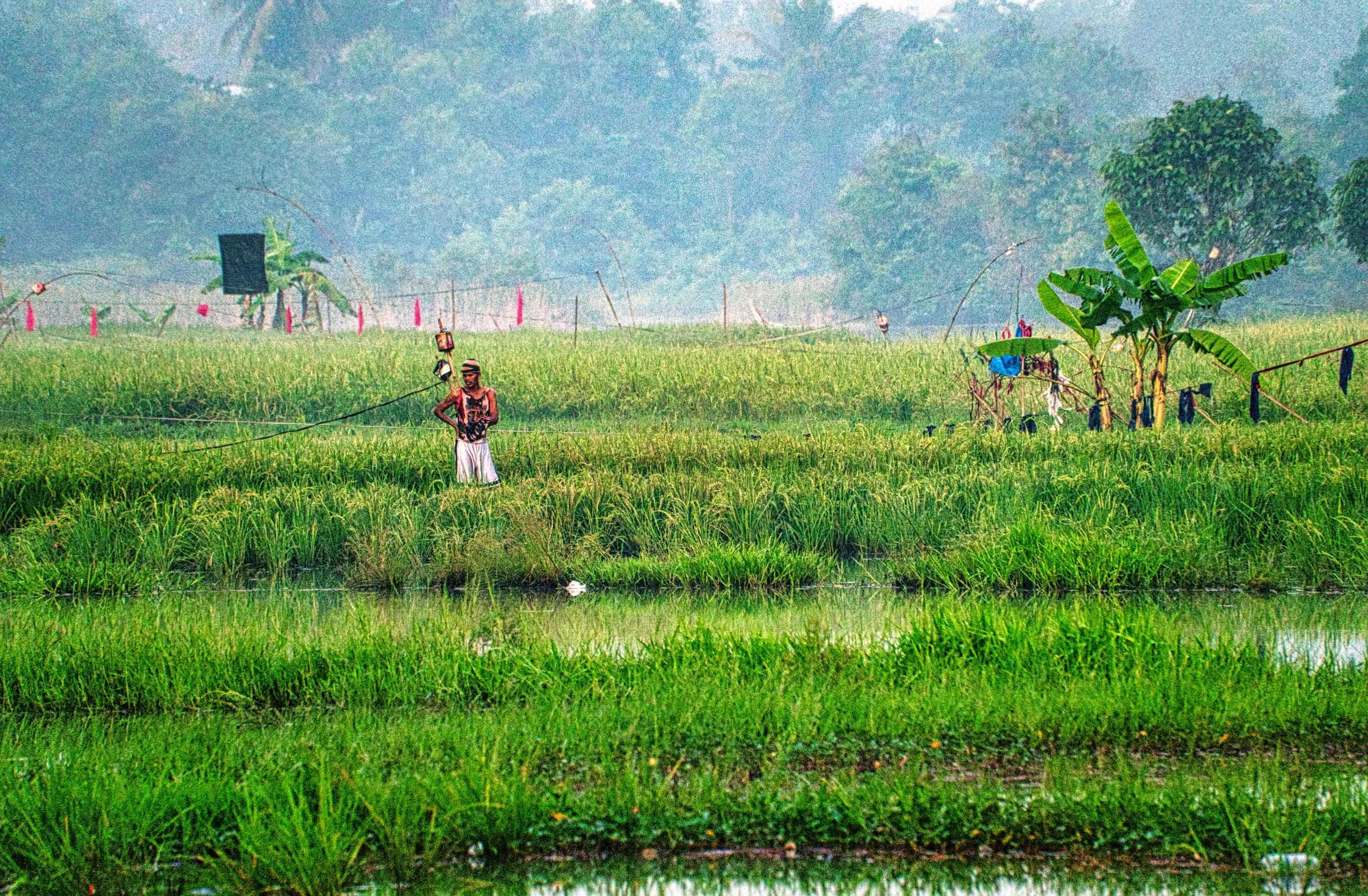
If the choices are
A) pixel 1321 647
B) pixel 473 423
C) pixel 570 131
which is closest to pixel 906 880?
pixel 1321 647

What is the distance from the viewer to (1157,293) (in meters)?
10.2

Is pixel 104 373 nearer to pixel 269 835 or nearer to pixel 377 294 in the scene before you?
pixel 269 835

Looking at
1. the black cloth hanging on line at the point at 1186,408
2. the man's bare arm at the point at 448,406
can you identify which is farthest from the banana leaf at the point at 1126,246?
the man's bare arm at the point at 448,406

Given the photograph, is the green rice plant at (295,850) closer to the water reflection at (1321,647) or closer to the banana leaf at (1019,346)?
the water reflection at (1321,647)

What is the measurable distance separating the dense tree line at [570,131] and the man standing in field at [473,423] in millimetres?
26717

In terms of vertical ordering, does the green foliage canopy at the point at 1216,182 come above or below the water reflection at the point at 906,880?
above

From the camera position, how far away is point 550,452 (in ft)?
34.3

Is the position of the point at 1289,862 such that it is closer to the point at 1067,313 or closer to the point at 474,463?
the point at 474,463

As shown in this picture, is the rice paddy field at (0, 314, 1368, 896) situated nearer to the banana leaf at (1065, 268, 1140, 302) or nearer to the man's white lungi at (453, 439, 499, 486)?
the man's white lungi at (453, 439, 499, 486)

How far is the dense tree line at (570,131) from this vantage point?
37188 millimetres

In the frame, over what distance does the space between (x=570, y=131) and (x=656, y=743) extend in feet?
137

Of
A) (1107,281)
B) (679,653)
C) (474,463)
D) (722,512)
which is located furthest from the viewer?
(1107,281)

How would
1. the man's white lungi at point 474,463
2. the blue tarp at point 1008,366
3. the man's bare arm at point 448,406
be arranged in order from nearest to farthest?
the man's bare arm at point 448,406 → the man's white lungi at point 474,463 → the blue tarp at point 1008,366

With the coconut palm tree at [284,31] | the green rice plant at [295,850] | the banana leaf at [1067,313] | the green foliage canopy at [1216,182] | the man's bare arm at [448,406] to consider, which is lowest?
the green rice plant at [295,850]
